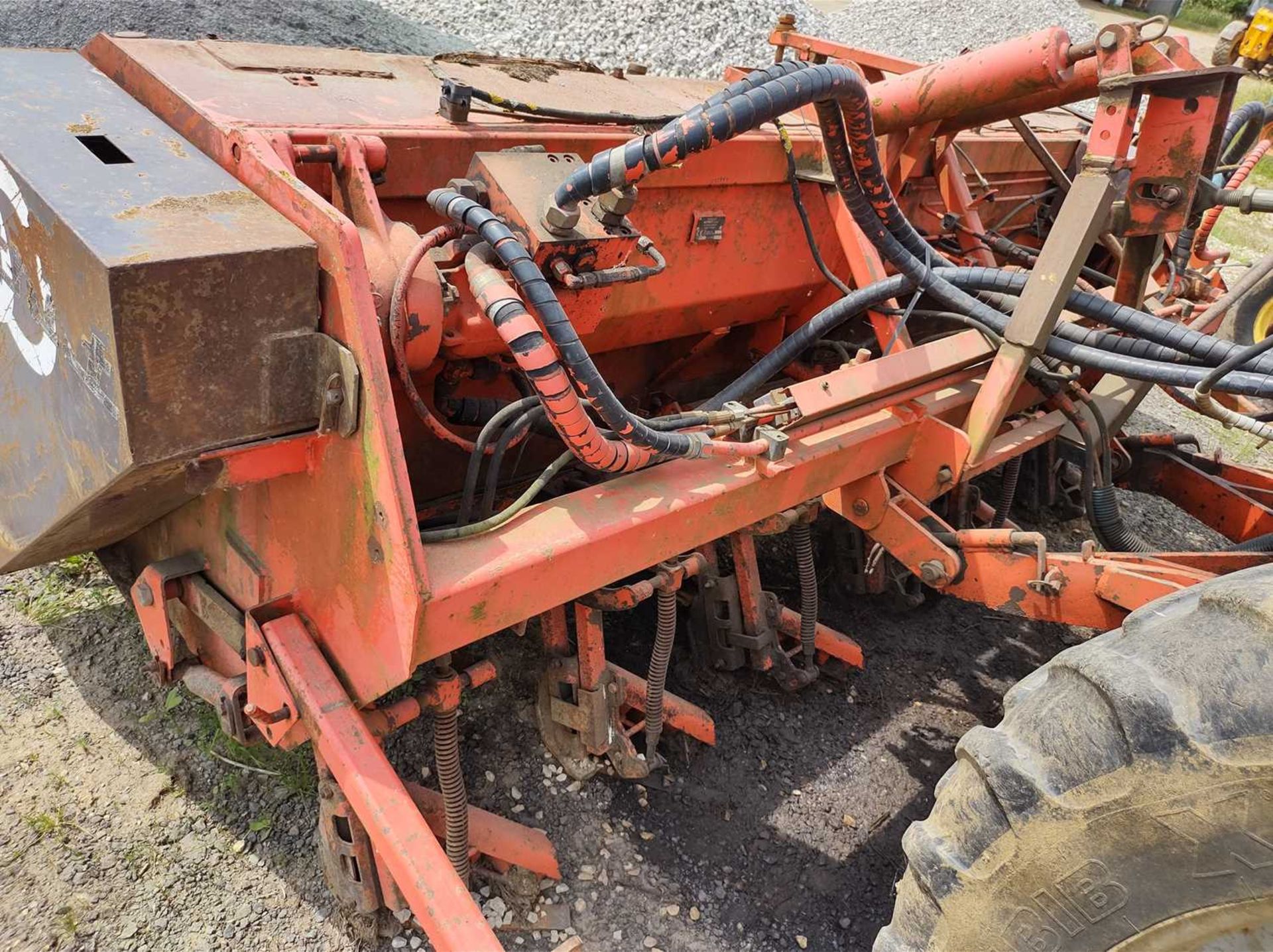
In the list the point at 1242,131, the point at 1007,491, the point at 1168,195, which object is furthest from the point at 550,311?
the point at 1242,131

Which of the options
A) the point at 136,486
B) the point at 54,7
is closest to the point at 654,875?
the point at 136,486

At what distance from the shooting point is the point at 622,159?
1612 millimetres

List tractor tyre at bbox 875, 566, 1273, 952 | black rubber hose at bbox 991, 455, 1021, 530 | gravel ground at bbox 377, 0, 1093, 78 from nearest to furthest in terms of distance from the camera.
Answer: tractor tyre at bbox 875, 566, 1273, 952
black rubber hose at bbox 991, 455, 1021, 530
gravel ground at bbox 377, 0, 1093, 78

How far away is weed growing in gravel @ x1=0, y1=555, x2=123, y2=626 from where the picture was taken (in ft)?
8.80

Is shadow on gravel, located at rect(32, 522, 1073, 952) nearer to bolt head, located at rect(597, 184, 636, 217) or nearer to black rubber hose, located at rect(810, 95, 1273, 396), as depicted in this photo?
black rubber hose, located at rect(810, 95, 1273, 396)

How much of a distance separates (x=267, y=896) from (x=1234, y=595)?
6.56 feet

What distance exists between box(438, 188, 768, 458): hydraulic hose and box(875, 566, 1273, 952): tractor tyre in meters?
0.80

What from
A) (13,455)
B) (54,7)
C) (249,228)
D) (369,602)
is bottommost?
(369,602)

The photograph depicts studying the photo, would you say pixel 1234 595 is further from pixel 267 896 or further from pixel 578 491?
pixel 267 896

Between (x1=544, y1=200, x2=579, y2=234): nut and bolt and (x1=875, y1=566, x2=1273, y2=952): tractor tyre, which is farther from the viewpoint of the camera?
(x1=544, y1=200, x2=579, y2=234): nut and bolt

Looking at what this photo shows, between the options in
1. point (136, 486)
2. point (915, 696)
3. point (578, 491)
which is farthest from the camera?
point (915, 696)

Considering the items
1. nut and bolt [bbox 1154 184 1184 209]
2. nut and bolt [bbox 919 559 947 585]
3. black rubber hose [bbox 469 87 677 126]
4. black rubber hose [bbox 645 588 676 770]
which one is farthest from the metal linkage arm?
nut and bolt [bbox 1154 184 1184 209]

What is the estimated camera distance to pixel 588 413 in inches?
85.4

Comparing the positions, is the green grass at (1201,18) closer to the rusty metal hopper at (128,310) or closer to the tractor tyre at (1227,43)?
the tractor tyre at (1227,43)
